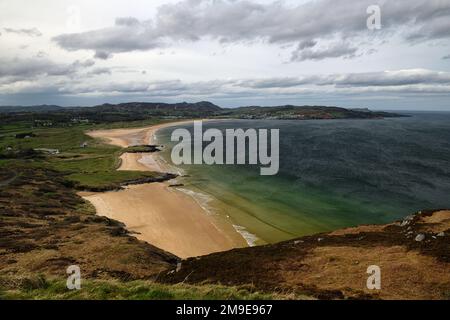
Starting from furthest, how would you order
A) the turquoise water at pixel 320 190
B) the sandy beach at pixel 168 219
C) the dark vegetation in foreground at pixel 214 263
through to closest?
the turquoise water at pixel 320 190
the sandy beach at pixel 168 219
the dark vegetation in foreground at pixel 214 263

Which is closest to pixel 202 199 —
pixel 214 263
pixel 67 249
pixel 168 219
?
pixel 168 219

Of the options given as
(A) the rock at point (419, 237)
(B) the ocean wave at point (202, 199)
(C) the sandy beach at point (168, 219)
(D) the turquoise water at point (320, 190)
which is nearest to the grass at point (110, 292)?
(A) the rock at point (419, 237)

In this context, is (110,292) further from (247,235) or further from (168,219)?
(168,219)

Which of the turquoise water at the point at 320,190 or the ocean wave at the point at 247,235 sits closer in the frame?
the ocean wave at the point at 247,235

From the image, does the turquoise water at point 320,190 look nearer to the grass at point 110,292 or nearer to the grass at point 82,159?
the grass at point 82,159

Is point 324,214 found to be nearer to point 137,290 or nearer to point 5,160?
point 137,290

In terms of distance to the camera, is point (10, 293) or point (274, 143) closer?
point (10, 293)
